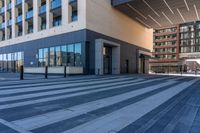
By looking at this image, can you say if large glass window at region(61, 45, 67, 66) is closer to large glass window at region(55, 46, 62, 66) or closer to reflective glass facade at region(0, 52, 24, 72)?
large glass window at region(55, 46, 62, 66)

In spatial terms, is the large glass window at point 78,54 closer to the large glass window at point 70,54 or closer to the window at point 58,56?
the large glass window at point 70,54

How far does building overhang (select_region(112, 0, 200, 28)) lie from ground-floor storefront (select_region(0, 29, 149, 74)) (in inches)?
224

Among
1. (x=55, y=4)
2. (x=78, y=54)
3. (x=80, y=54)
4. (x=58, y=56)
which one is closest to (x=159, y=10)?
(x=80, y=54)

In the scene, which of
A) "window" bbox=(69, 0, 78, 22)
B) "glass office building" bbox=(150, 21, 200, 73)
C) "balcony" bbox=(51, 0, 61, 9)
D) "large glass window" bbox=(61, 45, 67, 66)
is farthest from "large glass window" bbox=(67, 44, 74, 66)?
"glass office building" bbox=(150, 21, 200, 73)

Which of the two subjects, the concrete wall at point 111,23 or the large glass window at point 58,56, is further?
the large glass window at point 58,56

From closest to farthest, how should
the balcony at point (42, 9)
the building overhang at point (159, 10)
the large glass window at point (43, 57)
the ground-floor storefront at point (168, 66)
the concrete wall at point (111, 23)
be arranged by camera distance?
the concrete wall at point (111, 23) < the building overhang at point (159, 10) < the large glass window at point (43, 57) < the balcony at point (42, 9) < the ground-floor storefront at point (168, 66)

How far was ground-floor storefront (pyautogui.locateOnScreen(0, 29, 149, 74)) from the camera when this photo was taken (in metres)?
24.6

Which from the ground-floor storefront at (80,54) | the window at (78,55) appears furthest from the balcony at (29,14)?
the window at (78,55)

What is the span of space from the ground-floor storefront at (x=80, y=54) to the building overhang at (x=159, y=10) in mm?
5701

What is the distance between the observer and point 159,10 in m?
31.5

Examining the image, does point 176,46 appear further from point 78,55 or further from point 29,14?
point 78,55

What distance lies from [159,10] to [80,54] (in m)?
17.2

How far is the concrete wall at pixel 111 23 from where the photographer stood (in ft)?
81.3

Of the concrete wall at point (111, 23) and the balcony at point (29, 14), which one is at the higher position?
the balcony at point (29, 14)
